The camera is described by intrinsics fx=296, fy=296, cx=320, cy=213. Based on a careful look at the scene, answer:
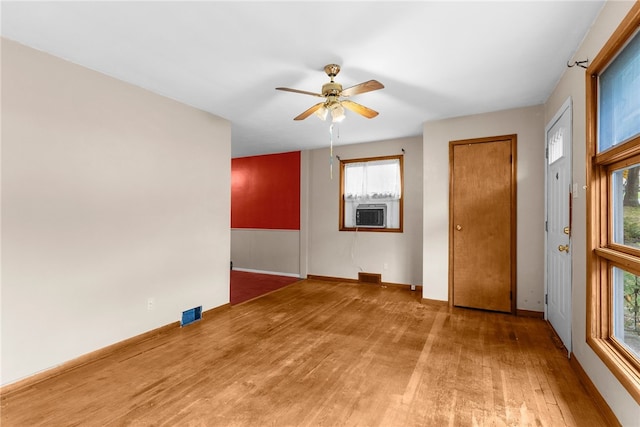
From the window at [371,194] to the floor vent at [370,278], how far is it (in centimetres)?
80

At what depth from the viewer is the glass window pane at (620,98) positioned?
5.20 feet

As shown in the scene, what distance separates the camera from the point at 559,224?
2920 millimetres

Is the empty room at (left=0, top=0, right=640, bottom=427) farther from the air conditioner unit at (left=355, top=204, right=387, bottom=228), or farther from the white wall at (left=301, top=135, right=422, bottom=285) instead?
the air conditioner unit at (left=355, top=204, right=387, bottom=228)

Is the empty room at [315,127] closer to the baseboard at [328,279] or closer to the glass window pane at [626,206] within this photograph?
the glass window pane at [626,206]

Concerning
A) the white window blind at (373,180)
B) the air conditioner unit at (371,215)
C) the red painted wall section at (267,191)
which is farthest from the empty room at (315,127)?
the red painted wall section at (267,191)

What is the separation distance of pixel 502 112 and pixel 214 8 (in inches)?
136

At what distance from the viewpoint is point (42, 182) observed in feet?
7.36

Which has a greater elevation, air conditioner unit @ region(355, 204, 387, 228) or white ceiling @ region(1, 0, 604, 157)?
white ceiling @ region(1, 0, 604, 157)

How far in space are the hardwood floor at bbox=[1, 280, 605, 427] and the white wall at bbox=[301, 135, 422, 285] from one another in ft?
5.45

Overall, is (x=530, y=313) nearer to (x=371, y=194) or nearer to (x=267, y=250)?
(x=371, y=194)

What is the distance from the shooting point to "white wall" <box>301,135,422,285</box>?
4887 mm

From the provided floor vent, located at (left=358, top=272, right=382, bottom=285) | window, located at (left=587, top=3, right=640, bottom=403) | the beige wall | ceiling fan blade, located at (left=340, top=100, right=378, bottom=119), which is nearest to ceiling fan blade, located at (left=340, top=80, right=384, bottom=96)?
ceiling fan blade, located at (left=340, top=100, right=378, bottom=119)

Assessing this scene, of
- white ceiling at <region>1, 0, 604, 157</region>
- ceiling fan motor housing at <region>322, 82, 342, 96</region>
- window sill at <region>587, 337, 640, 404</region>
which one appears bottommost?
window sill at <region>587, 337, 640, 404</region>

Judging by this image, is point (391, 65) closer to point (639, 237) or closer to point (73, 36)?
point (639, 237)
